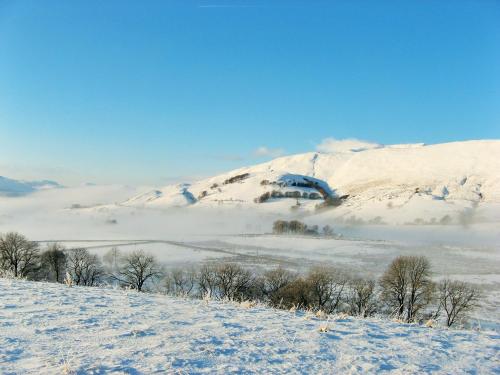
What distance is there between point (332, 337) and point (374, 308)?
49946 mm

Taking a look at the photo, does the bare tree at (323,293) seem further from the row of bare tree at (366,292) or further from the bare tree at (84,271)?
the bare tree at (84,271)

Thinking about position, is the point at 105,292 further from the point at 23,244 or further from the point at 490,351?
the point at 23,244

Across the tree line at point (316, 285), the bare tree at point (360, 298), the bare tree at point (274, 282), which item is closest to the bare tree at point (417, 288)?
the tree line at point (316, 285)

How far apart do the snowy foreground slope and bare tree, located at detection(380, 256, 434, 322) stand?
150ft

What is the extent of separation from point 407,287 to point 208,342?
61.2 m

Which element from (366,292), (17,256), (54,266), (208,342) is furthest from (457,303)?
(54,266)

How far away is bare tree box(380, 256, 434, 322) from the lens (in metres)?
53.2

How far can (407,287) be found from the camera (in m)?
61.7

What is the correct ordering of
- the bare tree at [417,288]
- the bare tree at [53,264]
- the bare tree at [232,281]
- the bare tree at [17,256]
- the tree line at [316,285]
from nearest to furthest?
1. the bare tree at [417,288]
2. the tree line at [316,285]
3. the bare tree at [232,281]
4. the bare tree at [17,256]
5. the bare tree at [53,264]

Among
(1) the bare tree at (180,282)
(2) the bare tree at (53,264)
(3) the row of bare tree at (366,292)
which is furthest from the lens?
(2) the bare tree at (53,264)

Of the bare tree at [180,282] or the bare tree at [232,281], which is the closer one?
the bare tree at [232,281]

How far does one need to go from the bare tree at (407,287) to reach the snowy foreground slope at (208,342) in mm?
45655

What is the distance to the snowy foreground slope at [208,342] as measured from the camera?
20.4 feet

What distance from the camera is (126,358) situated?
20.5 feet
